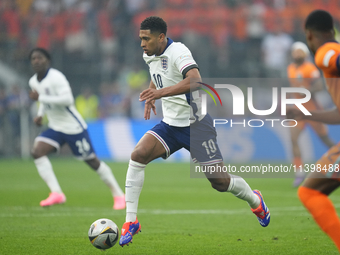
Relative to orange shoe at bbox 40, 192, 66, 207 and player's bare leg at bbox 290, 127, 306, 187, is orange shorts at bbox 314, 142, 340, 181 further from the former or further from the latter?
player's bare leg at bbox 290, 127, 306, 187

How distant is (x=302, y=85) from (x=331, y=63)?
312 inches

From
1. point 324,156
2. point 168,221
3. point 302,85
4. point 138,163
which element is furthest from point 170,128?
point 302,85

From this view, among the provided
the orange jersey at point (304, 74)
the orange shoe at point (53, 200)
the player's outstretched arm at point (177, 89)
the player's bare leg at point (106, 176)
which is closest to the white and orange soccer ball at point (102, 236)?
the player's outstretched arm at point (177, 89)

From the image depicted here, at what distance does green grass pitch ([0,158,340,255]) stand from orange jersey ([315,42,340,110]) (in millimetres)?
1939

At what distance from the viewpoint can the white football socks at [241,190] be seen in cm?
573

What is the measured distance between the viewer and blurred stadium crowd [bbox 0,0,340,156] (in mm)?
19906

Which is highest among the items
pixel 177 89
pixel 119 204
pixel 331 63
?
pixel 331 63

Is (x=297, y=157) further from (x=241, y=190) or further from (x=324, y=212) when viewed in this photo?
(x=324, y=212)

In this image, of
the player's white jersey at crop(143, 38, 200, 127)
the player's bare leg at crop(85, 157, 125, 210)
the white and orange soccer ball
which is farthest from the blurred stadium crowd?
the white and orange soccer ball

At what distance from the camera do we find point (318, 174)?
3.94m

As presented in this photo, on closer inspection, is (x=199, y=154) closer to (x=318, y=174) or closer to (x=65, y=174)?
(x=318, y=174)

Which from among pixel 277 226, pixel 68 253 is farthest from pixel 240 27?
pixel 68 253

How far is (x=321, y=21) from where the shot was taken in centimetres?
394

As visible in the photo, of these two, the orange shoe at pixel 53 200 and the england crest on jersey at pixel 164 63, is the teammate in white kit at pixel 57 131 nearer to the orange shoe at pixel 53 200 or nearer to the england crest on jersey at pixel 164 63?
the orange shoe at pixel 53 200
